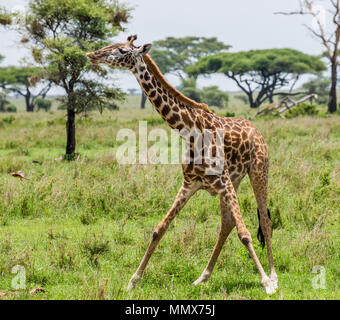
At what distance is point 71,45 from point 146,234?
8610 mm

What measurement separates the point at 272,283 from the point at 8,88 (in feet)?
167

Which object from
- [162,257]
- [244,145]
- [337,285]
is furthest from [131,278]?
[337,285]

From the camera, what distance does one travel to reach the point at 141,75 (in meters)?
4.33

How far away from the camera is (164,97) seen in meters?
4.45

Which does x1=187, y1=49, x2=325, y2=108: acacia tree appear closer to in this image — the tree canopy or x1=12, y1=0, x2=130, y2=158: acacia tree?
the tree canopy

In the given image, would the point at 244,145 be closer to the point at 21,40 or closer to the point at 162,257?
the point at 162,257

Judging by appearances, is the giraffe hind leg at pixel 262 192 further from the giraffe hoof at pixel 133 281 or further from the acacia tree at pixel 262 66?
the acacia tree at pixel 262 66

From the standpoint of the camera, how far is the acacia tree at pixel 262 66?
3909 cm

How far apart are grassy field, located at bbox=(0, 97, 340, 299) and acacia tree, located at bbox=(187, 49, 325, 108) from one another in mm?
29014

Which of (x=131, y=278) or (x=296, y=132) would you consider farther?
(x=296, y=132)

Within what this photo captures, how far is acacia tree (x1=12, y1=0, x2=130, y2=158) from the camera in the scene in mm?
13211

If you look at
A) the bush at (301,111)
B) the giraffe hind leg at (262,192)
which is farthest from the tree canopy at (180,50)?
the giraffe hind leg at (262,192)

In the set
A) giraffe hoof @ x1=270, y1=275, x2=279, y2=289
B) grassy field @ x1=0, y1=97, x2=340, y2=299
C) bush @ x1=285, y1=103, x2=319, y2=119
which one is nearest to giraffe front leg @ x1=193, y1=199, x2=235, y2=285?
grassy field @ x1=0, y1=97, x2=340, y2=299

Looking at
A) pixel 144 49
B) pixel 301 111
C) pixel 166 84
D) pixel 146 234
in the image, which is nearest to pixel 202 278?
pixel 146 234
